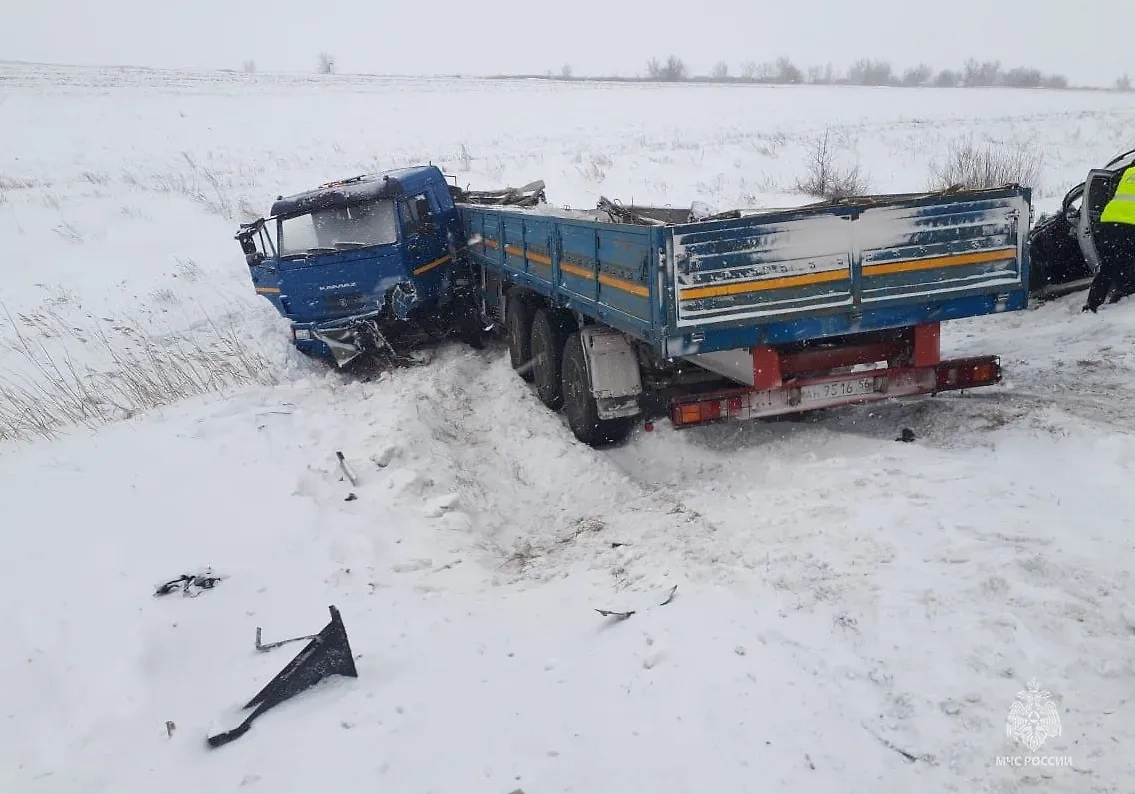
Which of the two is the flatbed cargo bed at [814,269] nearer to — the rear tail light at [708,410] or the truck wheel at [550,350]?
the rear tail light at [708,410]

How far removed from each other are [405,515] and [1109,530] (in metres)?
3.90

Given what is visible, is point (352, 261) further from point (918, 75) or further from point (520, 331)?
point (918, 75)

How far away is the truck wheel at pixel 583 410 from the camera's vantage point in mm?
6199

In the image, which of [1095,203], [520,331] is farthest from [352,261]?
[1095,203]

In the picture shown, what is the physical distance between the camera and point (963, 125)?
2861 centimetres

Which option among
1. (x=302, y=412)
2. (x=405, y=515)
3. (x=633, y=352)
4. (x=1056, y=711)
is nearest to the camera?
(x=1056, y=711)

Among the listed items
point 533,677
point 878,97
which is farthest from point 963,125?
point 533,677

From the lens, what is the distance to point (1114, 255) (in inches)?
292

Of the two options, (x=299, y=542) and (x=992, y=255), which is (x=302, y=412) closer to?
(x=299, y=542)

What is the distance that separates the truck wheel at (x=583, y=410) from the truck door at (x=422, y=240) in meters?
3.15

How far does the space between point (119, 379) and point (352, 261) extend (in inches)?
120

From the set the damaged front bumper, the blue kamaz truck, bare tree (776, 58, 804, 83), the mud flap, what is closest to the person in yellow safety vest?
the blue kamaz truck

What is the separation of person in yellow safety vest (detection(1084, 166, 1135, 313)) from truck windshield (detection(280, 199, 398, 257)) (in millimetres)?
7465

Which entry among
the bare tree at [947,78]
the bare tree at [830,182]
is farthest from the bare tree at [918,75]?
the bare tree at [830,182]
